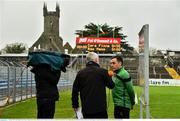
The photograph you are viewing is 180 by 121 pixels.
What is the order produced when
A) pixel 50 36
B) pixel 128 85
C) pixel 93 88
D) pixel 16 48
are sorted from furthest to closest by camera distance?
pixel 50 36 < pixel 16 48 < pixel 128 85 < pixel 93 88

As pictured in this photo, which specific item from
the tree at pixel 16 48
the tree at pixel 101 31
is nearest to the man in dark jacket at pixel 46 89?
the tree at pixel 101 31

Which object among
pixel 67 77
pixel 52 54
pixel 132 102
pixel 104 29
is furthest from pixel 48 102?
pixel 104 29

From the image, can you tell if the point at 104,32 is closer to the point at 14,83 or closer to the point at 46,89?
the point at 14,83

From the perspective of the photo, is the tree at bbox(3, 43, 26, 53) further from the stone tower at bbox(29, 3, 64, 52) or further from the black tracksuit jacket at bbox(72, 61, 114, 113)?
the black tracksuit jacket at bbox(72, 61, 114, 113)

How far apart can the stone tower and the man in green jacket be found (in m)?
70.5

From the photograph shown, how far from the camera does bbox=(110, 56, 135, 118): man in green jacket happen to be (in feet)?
26.0

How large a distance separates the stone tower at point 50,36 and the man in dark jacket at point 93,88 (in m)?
71.0

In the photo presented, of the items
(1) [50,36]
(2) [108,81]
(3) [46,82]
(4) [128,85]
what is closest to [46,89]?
(3) [46,82]

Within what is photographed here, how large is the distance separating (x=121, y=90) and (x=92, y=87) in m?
0.81

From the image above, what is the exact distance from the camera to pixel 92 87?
7.32m

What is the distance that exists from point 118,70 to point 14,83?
41.1ft

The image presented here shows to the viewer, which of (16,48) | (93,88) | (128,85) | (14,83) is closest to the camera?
(93,88)

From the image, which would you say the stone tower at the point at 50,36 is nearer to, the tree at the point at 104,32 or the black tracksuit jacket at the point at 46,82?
the tree at the point at 104,32

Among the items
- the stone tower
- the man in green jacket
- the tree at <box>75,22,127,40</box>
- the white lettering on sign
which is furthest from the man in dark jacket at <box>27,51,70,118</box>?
the stone tower
